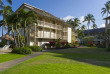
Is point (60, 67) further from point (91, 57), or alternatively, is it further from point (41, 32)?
point (41, 32)

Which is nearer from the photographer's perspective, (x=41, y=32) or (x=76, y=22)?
(x=41, y=32)

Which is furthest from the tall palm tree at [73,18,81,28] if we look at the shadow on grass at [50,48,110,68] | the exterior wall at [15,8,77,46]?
the shadow on grass at [50,48,110,68]

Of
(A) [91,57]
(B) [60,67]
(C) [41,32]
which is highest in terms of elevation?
(C) [41,32]

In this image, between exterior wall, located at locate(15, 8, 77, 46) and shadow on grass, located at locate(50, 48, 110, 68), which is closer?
shadow on grass, located at locate(50, 48, 110, 68)

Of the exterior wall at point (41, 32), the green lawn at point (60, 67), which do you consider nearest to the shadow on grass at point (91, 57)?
the green lawn at point (60, 67)

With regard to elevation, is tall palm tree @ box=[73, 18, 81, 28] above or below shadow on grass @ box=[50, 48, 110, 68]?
above

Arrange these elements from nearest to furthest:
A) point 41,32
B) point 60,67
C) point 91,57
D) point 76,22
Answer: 1. point 60,67
2. point 91,57
3. point 41,32
4. point 76,22

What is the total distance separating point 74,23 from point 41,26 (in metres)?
34.6

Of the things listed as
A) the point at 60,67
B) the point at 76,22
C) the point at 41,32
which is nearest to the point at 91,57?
the point at 60,67

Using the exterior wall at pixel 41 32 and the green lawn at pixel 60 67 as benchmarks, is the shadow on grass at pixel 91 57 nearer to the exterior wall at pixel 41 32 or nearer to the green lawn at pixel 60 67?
the green lawn at pixel 60 67

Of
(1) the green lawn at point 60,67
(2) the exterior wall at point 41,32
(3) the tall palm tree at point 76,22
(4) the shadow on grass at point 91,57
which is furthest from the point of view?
(3) the tall palm tree at point 76,22

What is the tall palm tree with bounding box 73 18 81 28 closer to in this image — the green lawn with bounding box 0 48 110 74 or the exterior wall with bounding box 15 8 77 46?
the exterior wall with bounding box 15 8 77 46

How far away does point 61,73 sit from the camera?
17.1 ft

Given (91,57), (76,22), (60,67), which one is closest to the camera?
(60,67)
